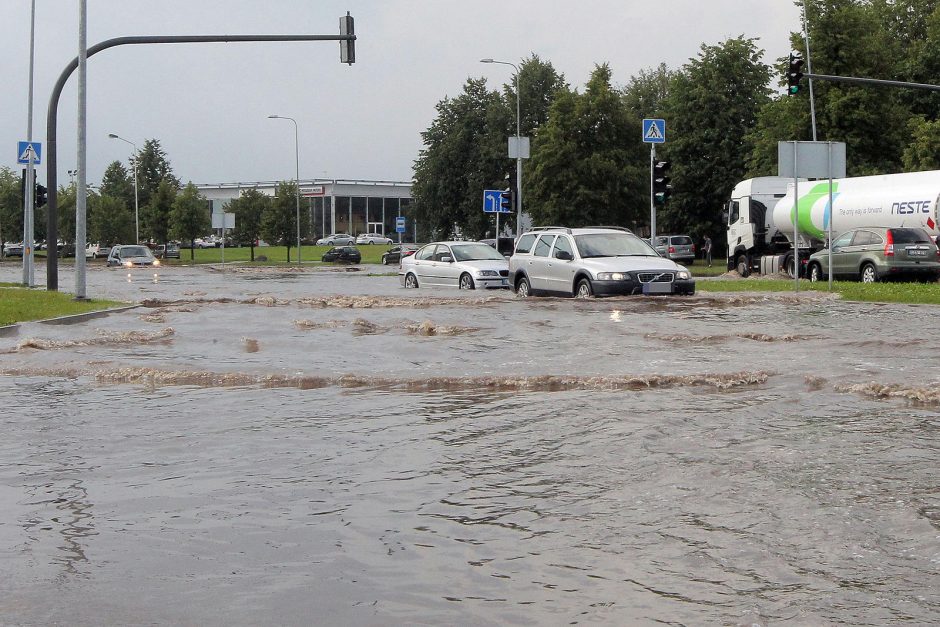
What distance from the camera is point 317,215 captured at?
147125 mm

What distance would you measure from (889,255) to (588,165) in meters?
33.2

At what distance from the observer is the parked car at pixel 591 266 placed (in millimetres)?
23328

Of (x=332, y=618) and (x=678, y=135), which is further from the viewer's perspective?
(x=678, y=135)

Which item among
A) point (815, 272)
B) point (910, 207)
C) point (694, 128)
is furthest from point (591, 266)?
point (694, 128)

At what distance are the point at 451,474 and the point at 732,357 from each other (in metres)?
7.17

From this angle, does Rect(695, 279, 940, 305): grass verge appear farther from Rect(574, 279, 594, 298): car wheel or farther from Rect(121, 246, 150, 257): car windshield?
Rect(121, 246, 150, 257): car windshield

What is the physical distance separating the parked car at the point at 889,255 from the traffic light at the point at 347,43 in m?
13.1

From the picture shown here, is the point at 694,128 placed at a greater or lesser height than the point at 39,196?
greater

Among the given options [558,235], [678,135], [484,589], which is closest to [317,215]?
[678,135]

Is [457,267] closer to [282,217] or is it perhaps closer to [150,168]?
[282,217]

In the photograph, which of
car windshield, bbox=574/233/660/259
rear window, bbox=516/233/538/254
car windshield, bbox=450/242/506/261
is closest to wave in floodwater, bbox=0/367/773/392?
car windshield, bbox=574/233/660/259

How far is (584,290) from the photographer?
2405 cm

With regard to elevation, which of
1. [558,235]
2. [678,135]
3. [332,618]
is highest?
[678,135]

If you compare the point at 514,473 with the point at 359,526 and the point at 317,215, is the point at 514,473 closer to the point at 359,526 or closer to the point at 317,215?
the point at 359,526
